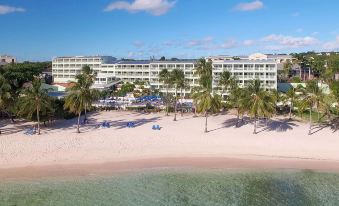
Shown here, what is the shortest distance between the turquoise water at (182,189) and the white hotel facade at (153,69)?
25.9 metres

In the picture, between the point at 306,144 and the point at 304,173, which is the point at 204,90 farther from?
the point at 304,173

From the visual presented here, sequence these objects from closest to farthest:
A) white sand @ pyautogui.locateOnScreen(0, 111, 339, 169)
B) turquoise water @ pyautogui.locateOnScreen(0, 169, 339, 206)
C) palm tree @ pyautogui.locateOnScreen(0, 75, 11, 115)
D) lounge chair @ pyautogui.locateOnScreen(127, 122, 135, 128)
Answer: turquoise water @ pyautogui.locateOnScreen(0, 169, 339, 206) → white sand @ pyautogui.locateOnScreen(0, 111, 339, 169) → palm tree @ pyautogui.locateOnScreen(0, 75, 11, 115) → lounge chair @ pyautogui.locateOnScreen(127, 122, 135, 128)

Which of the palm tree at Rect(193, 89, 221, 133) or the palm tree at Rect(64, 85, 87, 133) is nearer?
the palm tree at Rect(64, 85, 87, 133)

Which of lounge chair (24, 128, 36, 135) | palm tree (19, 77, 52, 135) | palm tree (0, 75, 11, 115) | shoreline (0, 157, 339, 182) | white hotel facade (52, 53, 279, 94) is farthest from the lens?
white hotel facade (52, 53, 279, 94)

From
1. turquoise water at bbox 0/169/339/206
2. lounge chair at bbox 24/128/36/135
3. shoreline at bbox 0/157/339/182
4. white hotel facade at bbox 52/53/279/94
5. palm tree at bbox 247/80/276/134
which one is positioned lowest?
turquoise water at bbox 0/169/339/206

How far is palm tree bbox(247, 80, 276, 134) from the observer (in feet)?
162

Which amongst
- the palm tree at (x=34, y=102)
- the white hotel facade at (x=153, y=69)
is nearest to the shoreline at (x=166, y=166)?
the palm tree at (x=34, y=102)

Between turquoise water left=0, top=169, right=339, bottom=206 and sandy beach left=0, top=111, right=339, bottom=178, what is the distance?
2.53 metres

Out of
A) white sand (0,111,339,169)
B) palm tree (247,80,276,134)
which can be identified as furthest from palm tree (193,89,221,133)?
palm tree (247,80,276,134)

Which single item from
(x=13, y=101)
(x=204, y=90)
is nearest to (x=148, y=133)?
(x=204, y=90)

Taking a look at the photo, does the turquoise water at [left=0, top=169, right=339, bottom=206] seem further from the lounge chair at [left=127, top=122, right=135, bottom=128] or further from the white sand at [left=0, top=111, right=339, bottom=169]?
the lounge chair at [left=127, top=122, right=135, bottom=128]

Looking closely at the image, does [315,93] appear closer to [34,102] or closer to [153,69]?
[34,102]

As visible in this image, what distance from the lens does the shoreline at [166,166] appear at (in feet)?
120

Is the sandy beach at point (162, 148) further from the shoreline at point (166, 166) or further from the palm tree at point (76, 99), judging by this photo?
the palm tree at point (76, 99)
